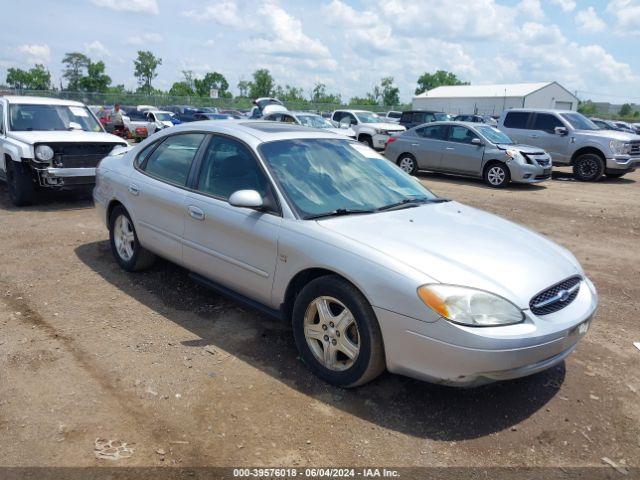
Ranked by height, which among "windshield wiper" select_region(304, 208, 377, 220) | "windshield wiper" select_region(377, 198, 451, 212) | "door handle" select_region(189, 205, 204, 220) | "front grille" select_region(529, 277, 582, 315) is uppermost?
"windshield wiper" select_region(377, 198, 451, 212)

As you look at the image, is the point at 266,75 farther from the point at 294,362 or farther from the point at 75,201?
the point at 294,362

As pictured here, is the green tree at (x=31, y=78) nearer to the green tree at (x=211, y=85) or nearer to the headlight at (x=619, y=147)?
the green tree at (x=211, y=85)

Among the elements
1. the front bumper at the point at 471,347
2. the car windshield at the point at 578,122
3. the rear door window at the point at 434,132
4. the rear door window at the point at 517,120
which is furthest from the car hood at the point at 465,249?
the rear door window at the point at 517,120

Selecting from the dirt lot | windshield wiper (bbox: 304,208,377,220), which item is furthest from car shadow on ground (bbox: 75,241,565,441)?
windshield wiper (bbox: 304,208,377,220)

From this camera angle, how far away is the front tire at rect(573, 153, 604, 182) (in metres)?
14.4

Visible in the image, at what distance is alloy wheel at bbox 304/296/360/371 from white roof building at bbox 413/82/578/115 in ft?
193

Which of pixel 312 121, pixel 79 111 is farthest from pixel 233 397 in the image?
pixel 312 121

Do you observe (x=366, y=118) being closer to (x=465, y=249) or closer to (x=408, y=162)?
(x=408, y=162)

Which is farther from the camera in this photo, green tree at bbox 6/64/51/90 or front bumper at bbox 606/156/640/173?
green tree at bbox 6/64/51/90

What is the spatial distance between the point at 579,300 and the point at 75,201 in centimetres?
846

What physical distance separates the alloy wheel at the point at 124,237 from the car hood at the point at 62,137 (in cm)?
380

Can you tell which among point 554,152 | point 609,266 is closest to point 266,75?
point 554,152

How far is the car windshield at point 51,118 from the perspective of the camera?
354 inches

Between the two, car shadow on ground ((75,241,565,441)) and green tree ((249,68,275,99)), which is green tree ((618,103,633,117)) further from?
car shadow on ground ((75,241,565,441))
